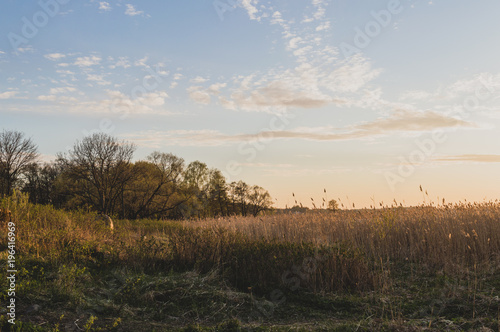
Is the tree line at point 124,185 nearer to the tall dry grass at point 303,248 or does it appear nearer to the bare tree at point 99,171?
the bare tree at point 99,171

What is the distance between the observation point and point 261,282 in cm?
662

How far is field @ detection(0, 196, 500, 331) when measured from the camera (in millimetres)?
4855

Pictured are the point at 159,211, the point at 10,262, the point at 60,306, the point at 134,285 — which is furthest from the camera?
the point at 159,211

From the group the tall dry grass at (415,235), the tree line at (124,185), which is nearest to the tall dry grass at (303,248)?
the tall dry grass at (415,235)

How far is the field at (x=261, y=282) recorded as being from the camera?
4.86 m

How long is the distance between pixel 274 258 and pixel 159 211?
28.1 metres

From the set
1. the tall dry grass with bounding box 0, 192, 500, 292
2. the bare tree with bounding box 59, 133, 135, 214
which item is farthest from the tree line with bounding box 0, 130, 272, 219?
the tall dry grass with bounding box 0, 192, 500, 292

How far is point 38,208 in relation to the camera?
39.0 feet

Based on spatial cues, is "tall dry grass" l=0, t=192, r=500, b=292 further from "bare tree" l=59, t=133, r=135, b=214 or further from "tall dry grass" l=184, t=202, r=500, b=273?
"bare tree" l=59, t=133, r=135, b=214

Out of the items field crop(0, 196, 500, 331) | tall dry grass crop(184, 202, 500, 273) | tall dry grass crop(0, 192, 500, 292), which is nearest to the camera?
field crop(0, 196, 500, 331)

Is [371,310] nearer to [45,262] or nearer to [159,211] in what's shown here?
[45,262]

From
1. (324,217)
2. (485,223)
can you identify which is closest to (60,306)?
(324,217)

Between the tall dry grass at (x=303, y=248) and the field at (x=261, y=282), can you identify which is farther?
the tall dry grass at (x=303, y=248)

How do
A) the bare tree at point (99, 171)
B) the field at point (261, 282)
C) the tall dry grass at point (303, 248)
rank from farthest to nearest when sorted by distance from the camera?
the bare tree at point (99, 171) < the tall dry grass at point (303, 248) < the field at point (261, 282)
